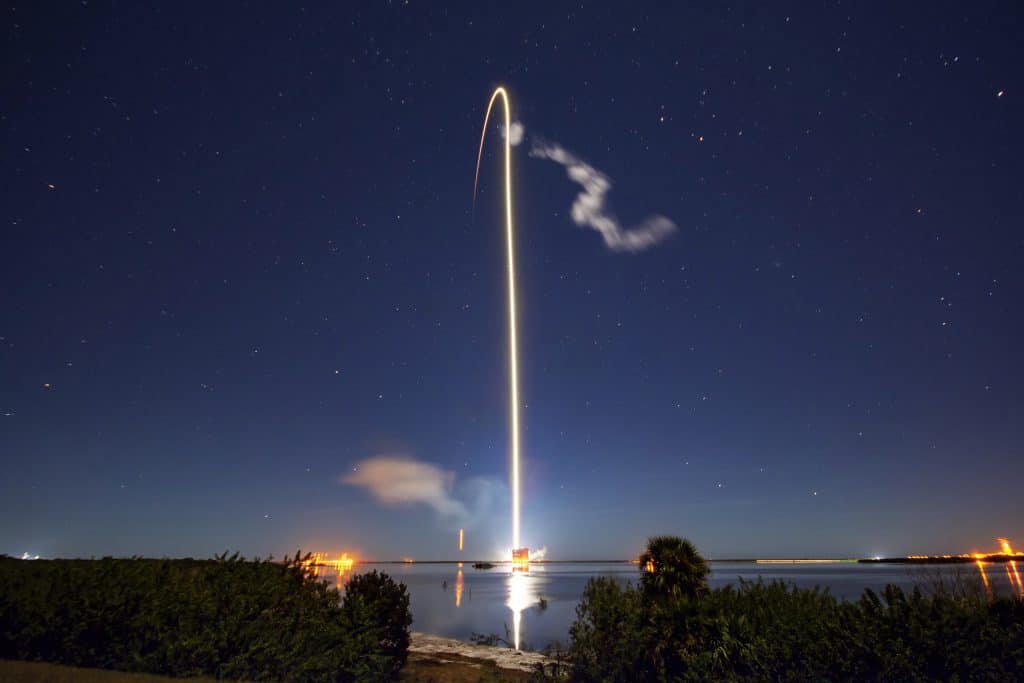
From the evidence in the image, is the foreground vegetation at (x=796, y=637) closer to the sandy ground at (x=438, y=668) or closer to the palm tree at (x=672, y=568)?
the sandy ground at (x=438, y=668)

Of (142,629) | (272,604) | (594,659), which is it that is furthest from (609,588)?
(142,629)

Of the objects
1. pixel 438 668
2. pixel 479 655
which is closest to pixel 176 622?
pixel 438 668

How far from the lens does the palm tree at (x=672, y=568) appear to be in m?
22.2

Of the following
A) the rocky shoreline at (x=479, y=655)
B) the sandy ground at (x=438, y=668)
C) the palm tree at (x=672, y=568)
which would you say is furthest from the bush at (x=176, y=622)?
the rocky shoreline at (x=479, y=655)

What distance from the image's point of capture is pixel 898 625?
10805mm

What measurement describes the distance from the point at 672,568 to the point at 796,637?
11290mm

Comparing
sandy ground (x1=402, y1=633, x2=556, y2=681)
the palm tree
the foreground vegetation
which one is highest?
the palm tree

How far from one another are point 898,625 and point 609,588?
7233 millimetres

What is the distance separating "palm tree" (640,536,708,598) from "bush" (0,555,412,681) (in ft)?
38.2

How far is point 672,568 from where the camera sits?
22.4 m

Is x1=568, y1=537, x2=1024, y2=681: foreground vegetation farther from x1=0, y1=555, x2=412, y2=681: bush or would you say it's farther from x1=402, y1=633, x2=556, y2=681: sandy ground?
x1=0, y1=555, x2=412, y2=681: bush

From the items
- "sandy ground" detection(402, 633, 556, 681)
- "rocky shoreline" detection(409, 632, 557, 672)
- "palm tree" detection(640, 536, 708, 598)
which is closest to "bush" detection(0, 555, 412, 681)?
"sandy ground" detection(402, 633, 556, 681)

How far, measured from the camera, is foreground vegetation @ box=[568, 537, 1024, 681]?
10312mm

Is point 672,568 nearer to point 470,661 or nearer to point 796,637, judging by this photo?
point 796,637
